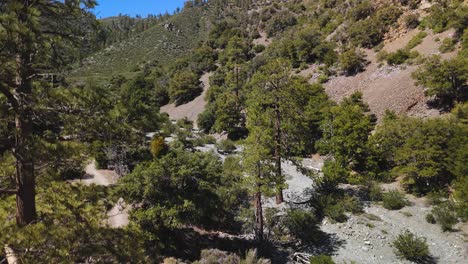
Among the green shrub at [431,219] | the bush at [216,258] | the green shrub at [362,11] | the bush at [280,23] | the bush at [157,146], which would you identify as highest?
the bush at [280,23]

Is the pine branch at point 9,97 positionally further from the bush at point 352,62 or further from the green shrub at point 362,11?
the green shrub at point 362,11

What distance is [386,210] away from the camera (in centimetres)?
1709

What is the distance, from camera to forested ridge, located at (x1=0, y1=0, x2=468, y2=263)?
5.32 metres

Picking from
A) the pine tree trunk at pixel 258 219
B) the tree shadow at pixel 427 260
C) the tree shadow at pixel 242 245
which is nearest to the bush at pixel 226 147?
the tree shadow at pixel 242 245

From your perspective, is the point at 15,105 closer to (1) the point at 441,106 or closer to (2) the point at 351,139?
(2) the point at 351,139

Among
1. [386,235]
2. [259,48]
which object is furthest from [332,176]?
[259,48]

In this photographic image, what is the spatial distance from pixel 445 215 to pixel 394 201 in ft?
8.30

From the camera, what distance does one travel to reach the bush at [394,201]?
16.9m

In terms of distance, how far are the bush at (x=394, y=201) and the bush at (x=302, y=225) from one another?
4.29 metres

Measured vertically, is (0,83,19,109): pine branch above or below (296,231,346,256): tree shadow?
above

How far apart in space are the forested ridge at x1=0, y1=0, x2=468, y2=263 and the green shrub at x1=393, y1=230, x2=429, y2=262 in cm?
5

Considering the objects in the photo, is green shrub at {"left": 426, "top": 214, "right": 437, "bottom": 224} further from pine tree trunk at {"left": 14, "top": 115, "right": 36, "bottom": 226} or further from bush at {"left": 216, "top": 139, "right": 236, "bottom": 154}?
bush at {"left": 216, "top": 139, "right": 236, "bottom": 154}

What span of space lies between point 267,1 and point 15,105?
3396 inches

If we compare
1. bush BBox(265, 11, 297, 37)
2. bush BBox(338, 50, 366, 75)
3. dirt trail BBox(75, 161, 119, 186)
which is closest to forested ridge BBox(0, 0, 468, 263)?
dirt trail BBox(75, 161, 119, 186)
